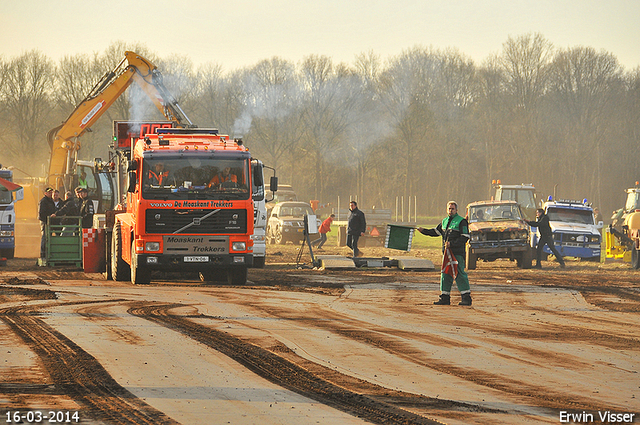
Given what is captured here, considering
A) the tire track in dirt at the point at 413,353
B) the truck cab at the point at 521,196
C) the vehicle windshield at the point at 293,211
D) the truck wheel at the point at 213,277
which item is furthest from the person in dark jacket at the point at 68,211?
the truck cab at the point at 521,196

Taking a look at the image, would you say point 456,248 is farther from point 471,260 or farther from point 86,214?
point 86,214

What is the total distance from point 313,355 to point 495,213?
17878 millimetres

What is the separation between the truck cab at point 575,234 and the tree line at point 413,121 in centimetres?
3529

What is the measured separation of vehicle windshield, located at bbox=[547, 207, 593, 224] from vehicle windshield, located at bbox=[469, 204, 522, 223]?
134 inches

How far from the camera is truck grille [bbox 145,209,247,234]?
16.8 metres

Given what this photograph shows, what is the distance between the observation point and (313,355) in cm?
953

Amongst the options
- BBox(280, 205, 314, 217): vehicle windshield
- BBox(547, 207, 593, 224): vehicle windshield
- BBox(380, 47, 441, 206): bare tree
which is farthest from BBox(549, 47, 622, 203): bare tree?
BBox(547, 207, 593, 224): vehicle windshield

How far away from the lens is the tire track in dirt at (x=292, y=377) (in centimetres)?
682

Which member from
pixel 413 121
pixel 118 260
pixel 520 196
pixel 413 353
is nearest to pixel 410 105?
pixel 413 121

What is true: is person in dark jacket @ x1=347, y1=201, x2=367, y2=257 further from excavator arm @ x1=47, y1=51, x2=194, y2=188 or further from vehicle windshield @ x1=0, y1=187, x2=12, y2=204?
vehicle windshield @ x1=0, y1=187, x2=12, y2=204

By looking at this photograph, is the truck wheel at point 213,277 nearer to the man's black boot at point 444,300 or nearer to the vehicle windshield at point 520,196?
the man's black boot at point 444,300

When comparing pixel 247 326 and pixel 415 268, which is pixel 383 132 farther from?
pixel 247 326

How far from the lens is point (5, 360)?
29.3 feet

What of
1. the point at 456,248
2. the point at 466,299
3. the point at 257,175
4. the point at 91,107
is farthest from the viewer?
the point at 91,107
